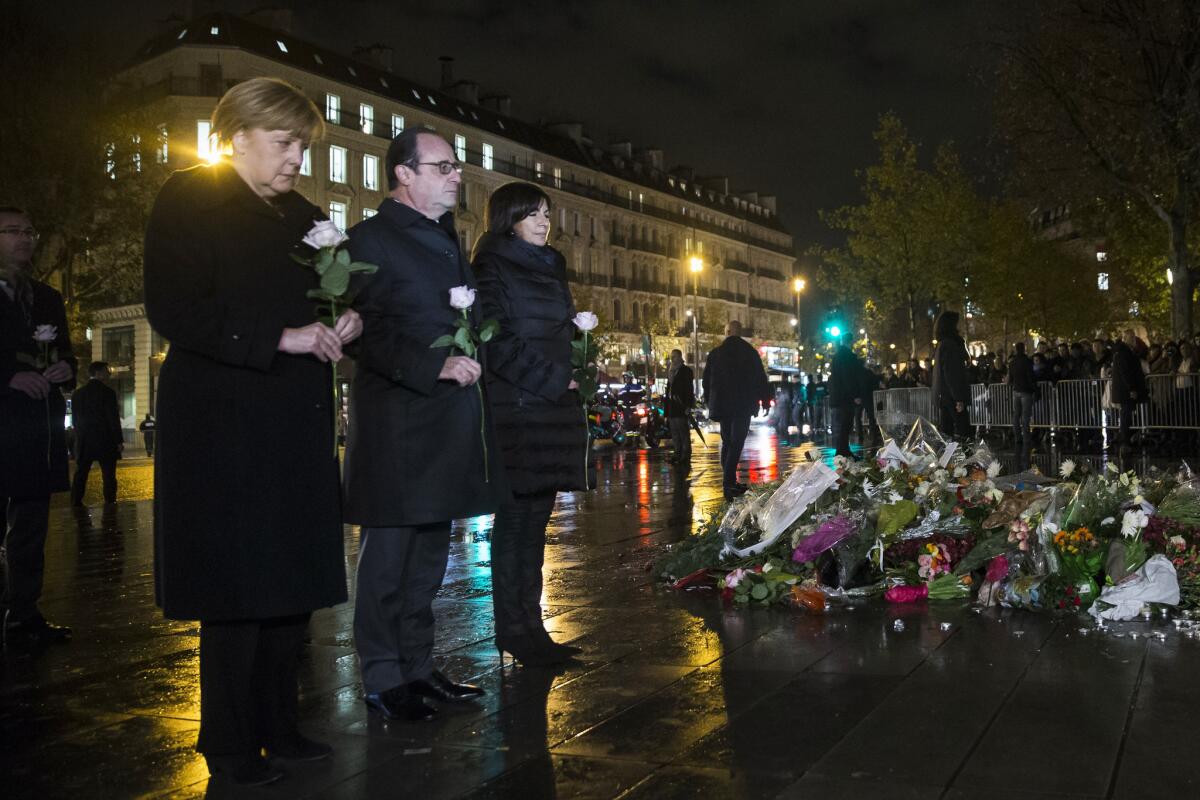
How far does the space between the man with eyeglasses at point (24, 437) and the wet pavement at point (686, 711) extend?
1.11ft

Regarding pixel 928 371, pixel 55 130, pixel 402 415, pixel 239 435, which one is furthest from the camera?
pixel 928 371

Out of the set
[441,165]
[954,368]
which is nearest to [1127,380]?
[954,368]

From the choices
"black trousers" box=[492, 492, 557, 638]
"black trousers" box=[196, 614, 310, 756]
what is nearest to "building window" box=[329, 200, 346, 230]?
"black trousers" box=[492, 492, 557, 638]

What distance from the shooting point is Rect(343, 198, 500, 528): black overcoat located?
14.9 ft

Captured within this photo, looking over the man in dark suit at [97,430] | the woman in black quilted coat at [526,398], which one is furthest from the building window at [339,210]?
the woman in black quilted coat at [526,398]

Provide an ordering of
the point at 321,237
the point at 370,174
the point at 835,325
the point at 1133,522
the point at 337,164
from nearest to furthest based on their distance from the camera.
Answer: the point at 321,237
the point at 1133,522
the point at 835,325
the point at 337,164
the point at 370,174

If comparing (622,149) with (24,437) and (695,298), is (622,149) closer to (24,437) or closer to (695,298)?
(695,298)

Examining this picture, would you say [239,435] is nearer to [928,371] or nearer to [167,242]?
[167,242]

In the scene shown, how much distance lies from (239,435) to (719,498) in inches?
421

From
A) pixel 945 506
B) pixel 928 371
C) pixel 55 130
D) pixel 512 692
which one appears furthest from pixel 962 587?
pixel 928 371

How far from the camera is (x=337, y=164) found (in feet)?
222

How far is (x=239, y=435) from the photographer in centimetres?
375

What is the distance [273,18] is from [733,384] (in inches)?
2295

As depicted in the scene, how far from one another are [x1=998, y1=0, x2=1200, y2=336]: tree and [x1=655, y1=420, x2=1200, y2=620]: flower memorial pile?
23181 mm
